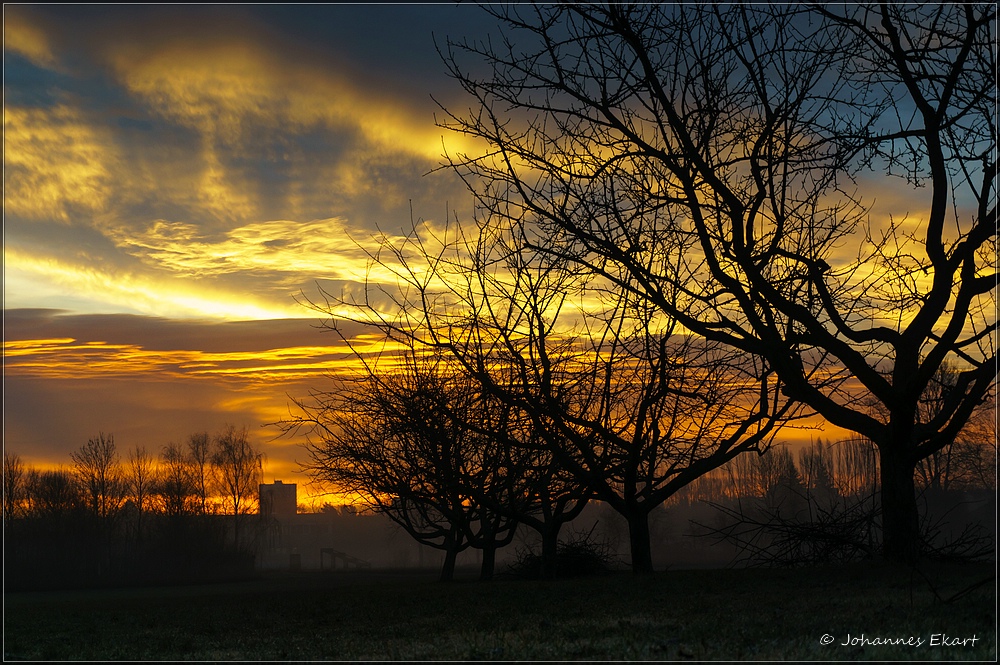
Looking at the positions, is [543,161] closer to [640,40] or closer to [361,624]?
[640,40]

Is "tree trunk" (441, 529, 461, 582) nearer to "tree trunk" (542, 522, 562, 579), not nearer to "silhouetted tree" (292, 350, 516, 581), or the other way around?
"silhouetted tree" (292, 350, 516, 581)

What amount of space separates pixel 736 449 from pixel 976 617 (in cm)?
1052

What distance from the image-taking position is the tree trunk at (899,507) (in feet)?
38.4

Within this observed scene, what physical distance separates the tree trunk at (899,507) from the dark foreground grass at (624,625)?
2.37ft

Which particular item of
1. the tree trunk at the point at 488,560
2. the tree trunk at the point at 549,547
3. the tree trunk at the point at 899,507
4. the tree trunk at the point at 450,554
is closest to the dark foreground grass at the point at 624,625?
the tree trunk at the point at 899,507

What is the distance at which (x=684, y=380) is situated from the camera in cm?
1520

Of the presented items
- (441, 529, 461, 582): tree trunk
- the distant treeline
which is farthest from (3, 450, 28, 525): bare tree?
(441, 529, 461, 582): tree trunk

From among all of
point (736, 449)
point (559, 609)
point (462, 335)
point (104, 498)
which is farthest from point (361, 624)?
point (104, 498)

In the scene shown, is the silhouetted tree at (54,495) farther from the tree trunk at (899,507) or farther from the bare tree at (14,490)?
the tree trunk at (899,507)

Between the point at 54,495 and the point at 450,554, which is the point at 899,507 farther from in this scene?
the point at 54,495

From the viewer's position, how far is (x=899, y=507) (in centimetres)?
1181

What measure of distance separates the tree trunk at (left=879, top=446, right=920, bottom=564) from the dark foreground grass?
0.72m

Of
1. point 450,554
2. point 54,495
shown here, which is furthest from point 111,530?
point 450,554

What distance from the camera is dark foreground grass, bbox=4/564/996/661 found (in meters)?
6.91
